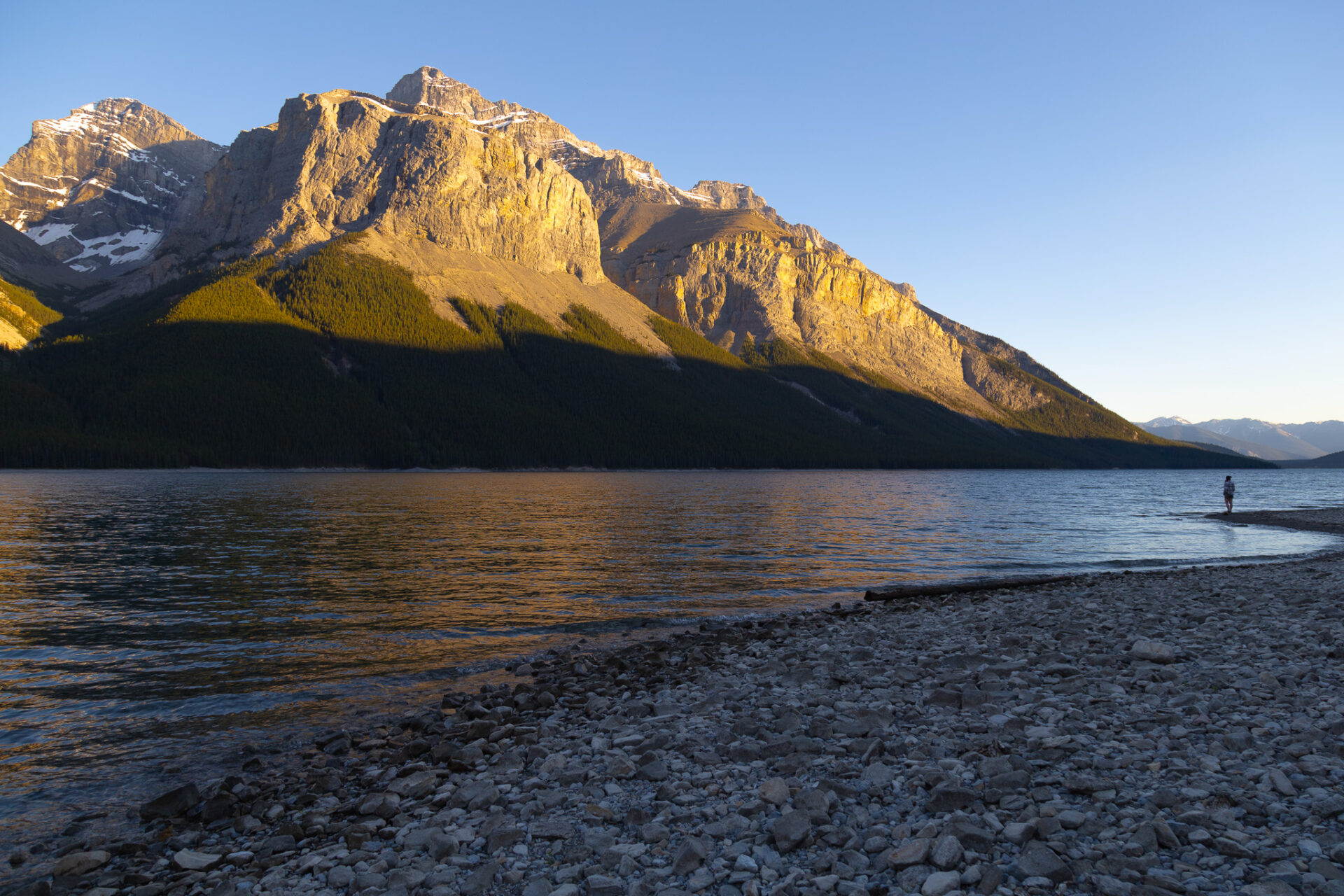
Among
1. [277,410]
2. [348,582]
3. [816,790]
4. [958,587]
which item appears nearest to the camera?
[816,790]

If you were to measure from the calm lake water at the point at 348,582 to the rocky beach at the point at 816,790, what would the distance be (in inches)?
102

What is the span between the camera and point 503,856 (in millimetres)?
7094

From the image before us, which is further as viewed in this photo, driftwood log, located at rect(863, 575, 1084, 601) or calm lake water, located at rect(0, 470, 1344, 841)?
driftwood log, located at rect(863, 575, 1084, 601)

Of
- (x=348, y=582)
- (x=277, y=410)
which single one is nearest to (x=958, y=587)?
(x=348, y=582)

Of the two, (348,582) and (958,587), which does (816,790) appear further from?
(348,582)

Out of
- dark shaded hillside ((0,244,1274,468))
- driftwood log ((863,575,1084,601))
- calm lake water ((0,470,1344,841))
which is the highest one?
dark shaded hillside ((0,244,1274,468))

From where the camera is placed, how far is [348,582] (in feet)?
88.9

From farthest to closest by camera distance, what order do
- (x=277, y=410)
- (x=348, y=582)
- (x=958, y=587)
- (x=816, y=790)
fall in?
(x=277, y=410) < (x=348, y=582) < (x=958, y=587) < (x=816, y=790)

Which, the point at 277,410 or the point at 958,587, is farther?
the point at 277,410

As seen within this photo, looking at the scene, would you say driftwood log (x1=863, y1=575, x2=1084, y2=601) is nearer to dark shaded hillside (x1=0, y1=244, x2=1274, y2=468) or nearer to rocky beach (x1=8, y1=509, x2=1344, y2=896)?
rocky beach (x1=8, y1=509, x2=1344, y2=896)

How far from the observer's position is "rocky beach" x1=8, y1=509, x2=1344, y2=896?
6273 mm

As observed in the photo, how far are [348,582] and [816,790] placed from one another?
23.9 meters

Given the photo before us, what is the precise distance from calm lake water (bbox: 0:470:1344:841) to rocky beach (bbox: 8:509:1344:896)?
8.54 ft

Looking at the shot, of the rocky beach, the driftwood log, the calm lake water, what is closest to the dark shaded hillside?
the calm lake water
